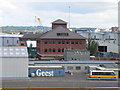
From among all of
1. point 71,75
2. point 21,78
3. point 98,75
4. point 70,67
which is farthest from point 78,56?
point 21,78

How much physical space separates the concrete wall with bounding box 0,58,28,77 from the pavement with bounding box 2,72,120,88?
47cm

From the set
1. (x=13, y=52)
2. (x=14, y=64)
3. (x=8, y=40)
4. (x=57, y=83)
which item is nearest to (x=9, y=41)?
(x=8, y=40)

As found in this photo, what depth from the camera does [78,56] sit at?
18844 mm

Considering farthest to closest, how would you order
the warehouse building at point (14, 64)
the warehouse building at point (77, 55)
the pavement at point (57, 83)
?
1. the warehouse building at point (77, 55)
2. the warehouse building at point (14, 64)
3. the pavement at point (57, 83)

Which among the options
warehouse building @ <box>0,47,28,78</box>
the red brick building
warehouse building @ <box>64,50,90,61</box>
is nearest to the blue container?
warehouse building @ <box>0,47,28,78</box>

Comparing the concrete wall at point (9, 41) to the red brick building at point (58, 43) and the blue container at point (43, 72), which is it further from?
the blue container at point (43, 72)

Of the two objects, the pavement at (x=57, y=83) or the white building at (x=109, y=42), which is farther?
the white building at (x=109, y=42)

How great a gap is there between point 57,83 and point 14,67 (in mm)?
2746

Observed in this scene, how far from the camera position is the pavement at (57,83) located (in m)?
11.9

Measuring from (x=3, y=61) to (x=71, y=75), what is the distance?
3.94 meters

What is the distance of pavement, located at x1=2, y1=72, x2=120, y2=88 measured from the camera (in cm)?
1188

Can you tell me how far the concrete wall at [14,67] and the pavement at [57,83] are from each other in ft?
1.53

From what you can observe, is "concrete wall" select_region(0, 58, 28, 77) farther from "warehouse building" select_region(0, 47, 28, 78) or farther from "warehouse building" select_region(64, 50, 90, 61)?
"warehouse building" select_region(64, 50, 90, 61)

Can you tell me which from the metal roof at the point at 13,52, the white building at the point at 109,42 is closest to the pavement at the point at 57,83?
the metal roof at the point at 13,52
